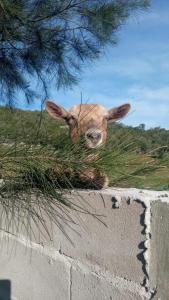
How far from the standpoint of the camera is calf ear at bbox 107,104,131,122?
88.0 inches

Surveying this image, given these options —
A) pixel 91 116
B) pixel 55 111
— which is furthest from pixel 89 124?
pixel 55 111

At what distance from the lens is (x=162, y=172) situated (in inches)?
52.3

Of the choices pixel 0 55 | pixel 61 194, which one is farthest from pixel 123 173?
pixel 0 55

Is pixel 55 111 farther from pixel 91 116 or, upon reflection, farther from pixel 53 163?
pixel 53 163

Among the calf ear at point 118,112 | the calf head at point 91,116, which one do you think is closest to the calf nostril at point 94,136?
the calf head at point 91,116

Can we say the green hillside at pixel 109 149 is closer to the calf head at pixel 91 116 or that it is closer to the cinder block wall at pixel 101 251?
the cinder block wall at pixel 101 251

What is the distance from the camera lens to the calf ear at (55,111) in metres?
2.08

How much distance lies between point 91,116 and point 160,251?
0.88m

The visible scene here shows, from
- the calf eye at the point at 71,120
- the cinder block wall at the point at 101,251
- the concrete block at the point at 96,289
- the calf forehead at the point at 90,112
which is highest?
the calf forehead at the point at 90,112

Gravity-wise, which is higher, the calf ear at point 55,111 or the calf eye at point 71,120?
the calf ear at point 55,111

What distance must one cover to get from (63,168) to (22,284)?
73 centimetres

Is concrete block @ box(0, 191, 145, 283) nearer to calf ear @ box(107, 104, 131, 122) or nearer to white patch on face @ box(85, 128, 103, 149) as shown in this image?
white patch on face @ box(85, 128, 103, 149)

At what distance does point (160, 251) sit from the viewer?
1.18m

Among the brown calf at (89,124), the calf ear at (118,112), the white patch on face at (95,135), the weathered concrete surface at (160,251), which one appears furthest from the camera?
the calf ear at (118,112)
